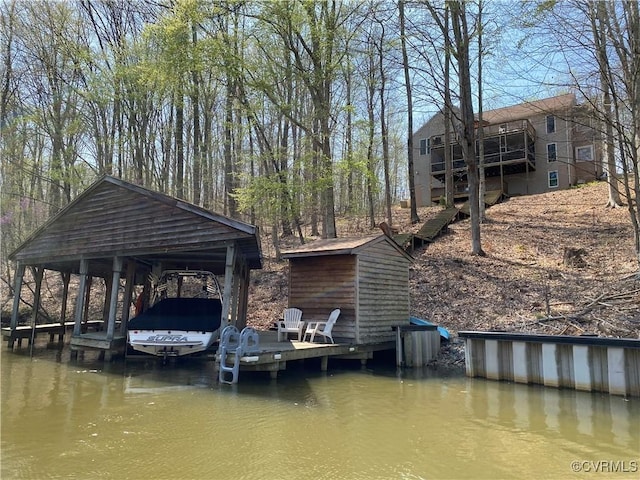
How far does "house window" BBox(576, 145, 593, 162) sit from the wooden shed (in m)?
22.6

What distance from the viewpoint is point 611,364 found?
8.52m

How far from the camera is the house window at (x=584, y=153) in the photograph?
29578 millimetres

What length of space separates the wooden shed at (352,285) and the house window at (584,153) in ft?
74.3

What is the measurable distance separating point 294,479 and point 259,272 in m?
16.9

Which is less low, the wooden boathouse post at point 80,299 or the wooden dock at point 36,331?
the wooden boathouse post at point 80,299

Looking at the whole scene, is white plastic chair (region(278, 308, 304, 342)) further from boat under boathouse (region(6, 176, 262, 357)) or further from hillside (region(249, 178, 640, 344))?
hillside (region(249, 178, 640, 344))

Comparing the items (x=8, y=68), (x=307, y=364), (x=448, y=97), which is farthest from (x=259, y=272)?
(x=8, y=68)

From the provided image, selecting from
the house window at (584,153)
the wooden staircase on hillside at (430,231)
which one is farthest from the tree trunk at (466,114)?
the house window at (584,153)

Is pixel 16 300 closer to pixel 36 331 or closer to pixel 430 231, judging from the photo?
pixel 36 331

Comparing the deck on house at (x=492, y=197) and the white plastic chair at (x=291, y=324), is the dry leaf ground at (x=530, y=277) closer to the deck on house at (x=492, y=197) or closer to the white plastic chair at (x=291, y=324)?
the deck on house at (x=492, y=197)

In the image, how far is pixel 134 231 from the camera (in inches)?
484

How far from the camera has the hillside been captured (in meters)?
11.7

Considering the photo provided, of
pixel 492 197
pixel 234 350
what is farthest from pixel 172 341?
pixel 492 197

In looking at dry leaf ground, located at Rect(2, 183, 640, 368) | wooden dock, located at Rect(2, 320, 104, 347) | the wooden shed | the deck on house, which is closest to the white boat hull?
the wooden shed
